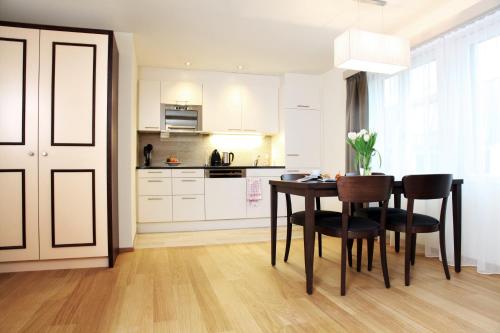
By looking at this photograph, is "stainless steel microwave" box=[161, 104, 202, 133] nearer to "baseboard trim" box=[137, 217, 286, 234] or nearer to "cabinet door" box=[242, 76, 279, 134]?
"cabinet door" box=[242, 76, 279, 134]

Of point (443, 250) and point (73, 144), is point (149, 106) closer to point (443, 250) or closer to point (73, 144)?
point (73, 144)

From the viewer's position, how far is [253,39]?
378 centimetres

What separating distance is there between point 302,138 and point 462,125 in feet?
8.00

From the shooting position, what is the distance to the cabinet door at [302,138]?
501 cm

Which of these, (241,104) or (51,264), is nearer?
(51,264)

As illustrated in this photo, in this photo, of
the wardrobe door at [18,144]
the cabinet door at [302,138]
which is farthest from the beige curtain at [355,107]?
the wardrobe door at [18,144]

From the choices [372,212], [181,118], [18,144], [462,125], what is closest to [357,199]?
[372,212]

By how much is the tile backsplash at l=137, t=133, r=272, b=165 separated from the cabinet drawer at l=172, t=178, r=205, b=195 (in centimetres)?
67

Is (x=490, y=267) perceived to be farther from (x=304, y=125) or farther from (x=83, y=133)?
(x=83, y=133)

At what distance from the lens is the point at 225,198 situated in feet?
15.5

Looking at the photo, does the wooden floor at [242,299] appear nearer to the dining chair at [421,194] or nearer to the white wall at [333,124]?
the dining chair at [421,194]

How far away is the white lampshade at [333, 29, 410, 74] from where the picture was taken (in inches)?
99.7

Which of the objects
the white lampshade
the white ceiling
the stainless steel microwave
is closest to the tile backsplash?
the stainless steel microwave

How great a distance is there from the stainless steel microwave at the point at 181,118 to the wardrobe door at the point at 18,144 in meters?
2.07
